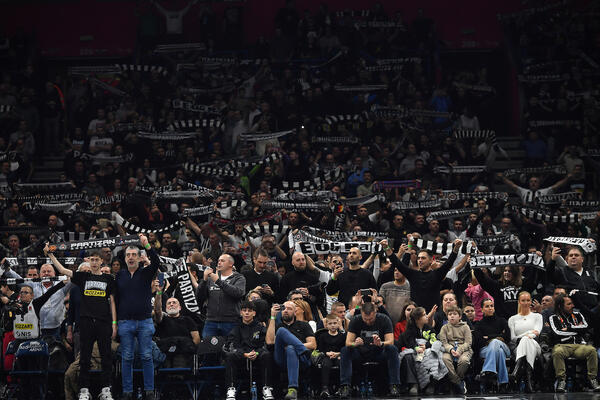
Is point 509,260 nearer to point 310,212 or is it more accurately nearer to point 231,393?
point 231,393

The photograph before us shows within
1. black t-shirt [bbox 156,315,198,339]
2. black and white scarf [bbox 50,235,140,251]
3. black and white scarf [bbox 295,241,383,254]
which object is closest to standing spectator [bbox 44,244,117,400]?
black t-shirt [bbox 156,315,198,339]

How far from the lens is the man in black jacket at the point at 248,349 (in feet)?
41.9

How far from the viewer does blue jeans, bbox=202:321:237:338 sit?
13461 millimetres

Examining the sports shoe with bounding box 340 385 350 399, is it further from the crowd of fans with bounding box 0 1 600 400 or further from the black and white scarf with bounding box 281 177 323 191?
the black and white scarf with bounding box 281 177 323 191

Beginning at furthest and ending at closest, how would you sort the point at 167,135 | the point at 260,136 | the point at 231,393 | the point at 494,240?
1. the point at 167,135
2. the point at 260,136
3. the point at 494,240
4. the point at 231,393

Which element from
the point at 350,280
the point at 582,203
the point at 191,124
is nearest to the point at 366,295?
the point at 350,280

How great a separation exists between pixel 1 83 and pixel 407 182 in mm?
10779

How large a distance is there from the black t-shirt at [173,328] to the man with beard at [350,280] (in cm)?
204

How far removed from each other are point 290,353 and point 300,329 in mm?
505

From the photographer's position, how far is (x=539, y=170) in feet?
68.8

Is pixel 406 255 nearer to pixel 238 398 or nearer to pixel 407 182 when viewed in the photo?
pixel 238 398

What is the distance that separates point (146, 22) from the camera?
1065 inches

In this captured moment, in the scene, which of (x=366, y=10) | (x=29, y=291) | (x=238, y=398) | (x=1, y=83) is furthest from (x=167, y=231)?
(x=366, y=10)

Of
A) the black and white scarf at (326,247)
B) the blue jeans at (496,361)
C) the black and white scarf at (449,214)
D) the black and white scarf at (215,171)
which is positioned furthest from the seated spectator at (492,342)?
the black and white scarf at (215,171)
